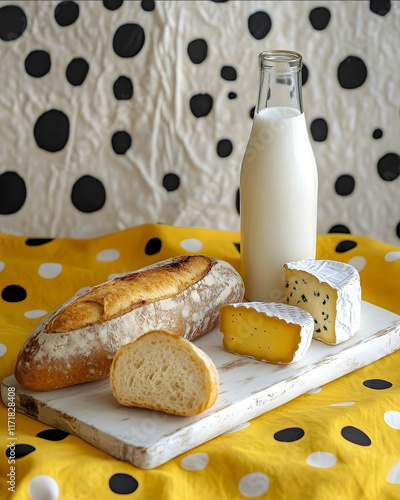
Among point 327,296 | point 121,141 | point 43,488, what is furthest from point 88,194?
point 43,488

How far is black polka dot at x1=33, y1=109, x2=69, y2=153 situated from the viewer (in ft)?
5.98

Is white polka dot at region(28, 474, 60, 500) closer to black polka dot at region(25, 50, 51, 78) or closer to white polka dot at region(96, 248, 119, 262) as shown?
white polka dot at region(96, 248, 119, 262)

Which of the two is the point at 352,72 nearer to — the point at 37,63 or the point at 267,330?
the point at 37,63

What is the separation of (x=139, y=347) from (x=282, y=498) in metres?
0.29

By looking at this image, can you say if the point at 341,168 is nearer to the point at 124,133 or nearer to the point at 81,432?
the point at 124,133

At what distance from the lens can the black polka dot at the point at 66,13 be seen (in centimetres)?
179

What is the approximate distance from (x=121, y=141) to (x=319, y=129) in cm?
47

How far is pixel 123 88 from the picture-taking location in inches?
71.9

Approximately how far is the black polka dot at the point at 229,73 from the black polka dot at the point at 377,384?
0.84 meters

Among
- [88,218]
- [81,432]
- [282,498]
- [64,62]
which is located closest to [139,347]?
[81,432]

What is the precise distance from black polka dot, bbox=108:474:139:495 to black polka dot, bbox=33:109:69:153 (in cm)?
98

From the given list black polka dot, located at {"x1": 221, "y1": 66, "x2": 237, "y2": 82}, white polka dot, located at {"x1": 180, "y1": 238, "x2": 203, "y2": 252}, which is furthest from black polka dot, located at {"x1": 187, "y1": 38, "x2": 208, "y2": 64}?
white polka dot, located at {"x1": 180, "y1": 238, "x2": 203, "y2": 252}

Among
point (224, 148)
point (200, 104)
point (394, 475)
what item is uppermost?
point (200, 104)

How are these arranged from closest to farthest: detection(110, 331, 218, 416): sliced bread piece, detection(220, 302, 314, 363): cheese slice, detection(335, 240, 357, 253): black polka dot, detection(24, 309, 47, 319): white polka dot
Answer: detection(110, 331, 218, 416): sliced bread piece < detection(220, 302, 314, 363): cheese slice < detection(24, 309, 47, 319): white polka dot < detection(335, 240, 357, 253): black polka dot
